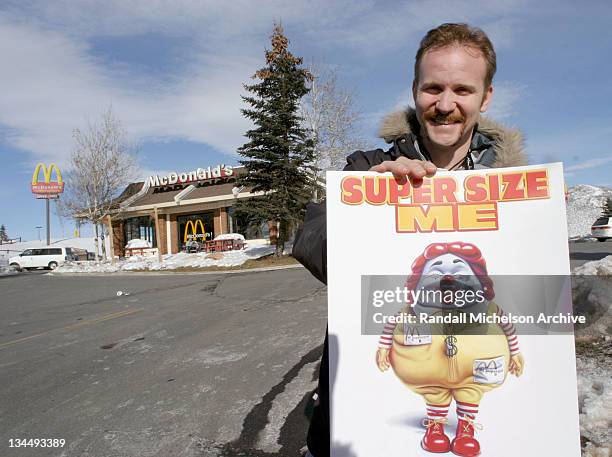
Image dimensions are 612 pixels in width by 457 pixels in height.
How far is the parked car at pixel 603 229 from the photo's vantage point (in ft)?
81.1

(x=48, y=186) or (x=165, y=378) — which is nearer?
(x=165, y=378)

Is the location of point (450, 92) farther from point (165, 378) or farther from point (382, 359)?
point (165, 378)

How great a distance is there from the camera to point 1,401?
4332mm

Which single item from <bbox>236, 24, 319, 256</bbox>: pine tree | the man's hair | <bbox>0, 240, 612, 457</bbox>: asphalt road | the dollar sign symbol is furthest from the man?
Result: <bbox>236, 24, 319, 256</bbox>: pine tree

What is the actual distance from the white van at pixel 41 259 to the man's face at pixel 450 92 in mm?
33516

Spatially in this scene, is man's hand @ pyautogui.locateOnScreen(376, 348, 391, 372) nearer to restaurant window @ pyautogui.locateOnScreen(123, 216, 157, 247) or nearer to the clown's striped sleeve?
the clown's striped sleeve

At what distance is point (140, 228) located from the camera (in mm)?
37844

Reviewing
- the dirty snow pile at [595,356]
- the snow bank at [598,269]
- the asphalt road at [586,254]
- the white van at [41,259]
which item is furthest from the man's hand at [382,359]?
the white van at [41,259]

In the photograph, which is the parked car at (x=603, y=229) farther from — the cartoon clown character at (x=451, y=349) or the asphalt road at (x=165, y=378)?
the cartoon clown character at (x=451, y=349)

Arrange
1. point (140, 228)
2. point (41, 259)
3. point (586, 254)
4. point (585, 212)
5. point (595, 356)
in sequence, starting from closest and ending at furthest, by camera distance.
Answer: point (595, 356) < point (586, 254) < point (41, 259) < point (140, 228) < point (585, 212)

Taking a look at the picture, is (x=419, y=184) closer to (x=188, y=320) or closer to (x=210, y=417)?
(x=210, y=417)

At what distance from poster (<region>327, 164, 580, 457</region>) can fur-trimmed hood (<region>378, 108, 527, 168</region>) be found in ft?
0.63

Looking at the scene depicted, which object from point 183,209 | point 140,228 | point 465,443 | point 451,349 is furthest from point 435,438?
point 140,228

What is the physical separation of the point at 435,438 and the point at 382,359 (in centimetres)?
30
